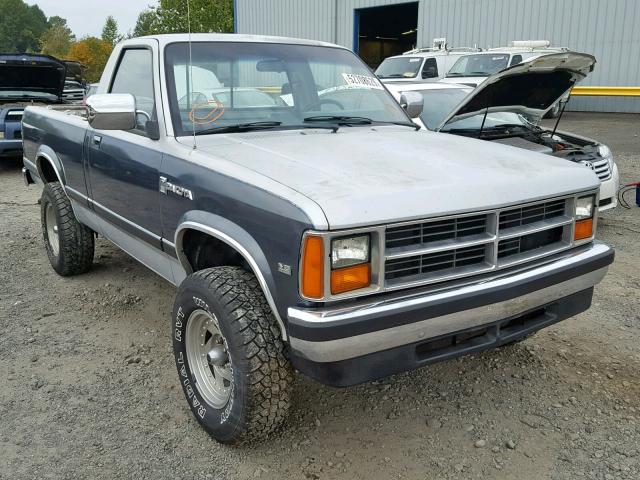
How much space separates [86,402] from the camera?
3223 mm

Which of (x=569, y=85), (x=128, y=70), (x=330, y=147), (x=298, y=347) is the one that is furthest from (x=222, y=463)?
(x=569, y=85)

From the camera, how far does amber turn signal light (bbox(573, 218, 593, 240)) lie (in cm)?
304

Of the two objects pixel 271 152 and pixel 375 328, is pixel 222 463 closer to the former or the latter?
pixel 375 328

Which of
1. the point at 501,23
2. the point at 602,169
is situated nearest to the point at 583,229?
the point at 602,169

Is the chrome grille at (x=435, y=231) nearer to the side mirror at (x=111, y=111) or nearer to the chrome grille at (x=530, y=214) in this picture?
the chrome grille at (x=530, y=214)

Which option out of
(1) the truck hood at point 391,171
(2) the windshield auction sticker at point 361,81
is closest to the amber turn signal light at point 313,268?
(1) the truck hood at point 391,171

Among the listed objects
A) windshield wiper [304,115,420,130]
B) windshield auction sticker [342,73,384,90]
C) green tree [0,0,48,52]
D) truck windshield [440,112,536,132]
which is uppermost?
green tree [0,0,48,52]

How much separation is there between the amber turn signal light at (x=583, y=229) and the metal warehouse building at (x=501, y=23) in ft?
57.7

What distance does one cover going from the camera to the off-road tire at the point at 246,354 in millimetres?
2512

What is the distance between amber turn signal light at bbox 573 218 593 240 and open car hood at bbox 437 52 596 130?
2.03m

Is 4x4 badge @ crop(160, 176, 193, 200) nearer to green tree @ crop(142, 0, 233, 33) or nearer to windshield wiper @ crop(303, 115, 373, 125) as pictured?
windshield wiper @ crop(303, 115, 373, 125)

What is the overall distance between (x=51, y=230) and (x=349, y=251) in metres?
3.81

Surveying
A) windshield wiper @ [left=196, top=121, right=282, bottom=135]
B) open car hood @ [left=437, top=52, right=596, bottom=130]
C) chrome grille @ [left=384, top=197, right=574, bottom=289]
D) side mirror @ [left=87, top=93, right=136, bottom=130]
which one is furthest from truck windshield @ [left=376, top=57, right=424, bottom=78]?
chrome grille @ [left=384, top=197, right=574, bottom=289]

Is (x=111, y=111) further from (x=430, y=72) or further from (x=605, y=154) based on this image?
(x=430, y=72)
